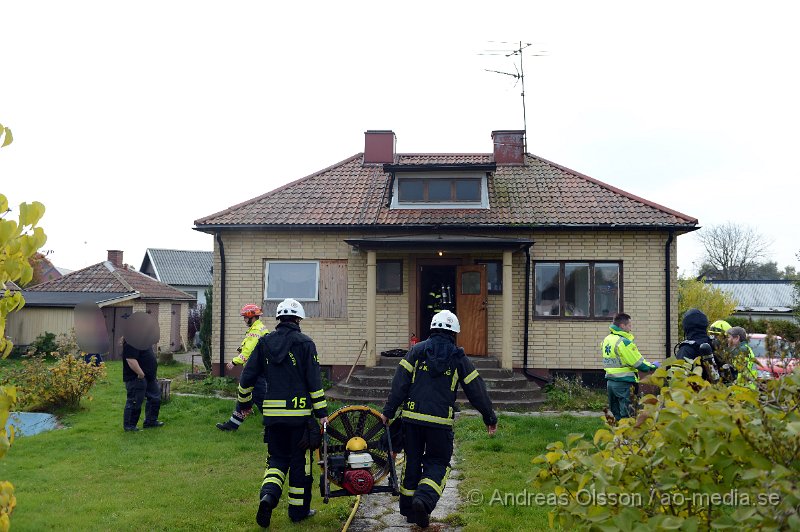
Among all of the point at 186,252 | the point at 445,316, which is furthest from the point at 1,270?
the point at 186,252

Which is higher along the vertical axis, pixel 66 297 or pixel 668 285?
pixel 668 285

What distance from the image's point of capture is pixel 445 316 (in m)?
6.24

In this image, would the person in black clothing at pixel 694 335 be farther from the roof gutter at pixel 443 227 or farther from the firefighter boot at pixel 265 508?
the roof gutter at pixel 443 227

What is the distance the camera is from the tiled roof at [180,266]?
144ft

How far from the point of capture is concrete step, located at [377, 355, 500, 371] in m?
13.9

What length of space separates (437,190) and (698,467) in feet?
45.1

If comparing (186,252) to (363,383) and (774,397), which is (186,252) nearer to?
(363,383)

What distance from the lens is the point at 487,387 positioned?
1348cm

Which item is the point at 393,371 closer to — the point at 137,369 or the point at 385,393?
the point at 385,393

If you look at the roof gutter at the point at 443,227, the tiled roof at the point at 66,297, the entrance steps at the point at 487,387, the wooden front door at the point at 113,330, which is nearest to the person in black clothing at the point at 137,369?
the entrance steps at the point at 487,387

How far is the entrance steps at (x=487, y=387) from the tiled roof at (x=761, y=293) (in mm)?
42112

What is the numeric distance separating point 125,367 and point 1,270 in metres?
8.18

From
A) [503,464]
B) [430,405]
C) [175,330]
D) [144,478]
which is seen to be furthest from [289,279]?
[175,330]

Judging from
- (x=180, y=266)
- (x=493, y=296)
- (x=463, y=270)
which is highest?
(x=180, y=266)
